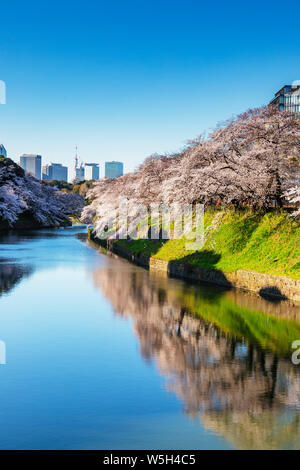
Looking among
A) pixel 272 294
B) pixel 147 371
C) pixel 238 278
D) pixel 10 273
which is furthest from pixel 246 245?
pixel 147 371

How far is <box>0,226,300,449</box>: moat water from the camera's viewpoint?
7.28m

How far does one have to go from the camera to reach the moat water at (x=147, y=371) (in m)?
7.28

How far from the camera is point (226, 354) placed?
11953 millimetres

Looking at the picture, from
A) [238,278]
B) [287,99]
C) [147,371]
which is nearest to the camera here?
[147,371]

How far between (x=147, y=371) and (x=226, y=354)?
8.50ft

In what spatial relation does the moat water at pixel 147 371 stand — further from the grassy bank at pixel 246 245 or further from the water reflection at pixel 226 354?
the grassy bank at pixel 246 245

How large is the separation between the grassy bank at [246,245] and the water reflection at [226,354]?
2.36 meters

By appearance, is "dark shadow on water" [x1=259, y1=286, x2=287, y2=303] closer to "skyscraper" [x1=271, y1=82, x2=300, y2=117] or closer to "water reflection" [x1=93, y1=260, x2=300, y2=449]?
"water reflection" [x1=93, y1=260, x2=300, y2=449]

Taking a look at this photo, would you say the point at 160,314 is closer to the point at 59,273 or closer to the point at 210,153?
the point at 59,273

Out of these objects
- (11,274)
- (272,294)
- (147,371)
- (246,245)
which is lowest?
(147,371)

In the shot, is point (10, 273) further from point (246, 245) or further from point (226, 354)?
point (226, 354)

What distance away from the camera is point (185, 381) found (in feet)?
32.0

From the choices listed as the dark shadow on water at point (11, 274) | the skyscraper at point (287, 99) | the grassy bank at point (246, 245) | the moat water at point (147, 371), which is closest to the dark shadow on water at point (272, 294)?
the moat water at point (147, 371)

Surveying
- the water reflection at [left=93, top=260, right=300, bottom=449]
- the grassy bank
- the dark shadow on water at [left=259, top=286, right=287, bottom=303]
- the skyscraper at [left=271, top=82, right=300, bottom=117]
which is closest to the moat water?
the water reflection at [left=93, top=260, right=300, bottom=449]
